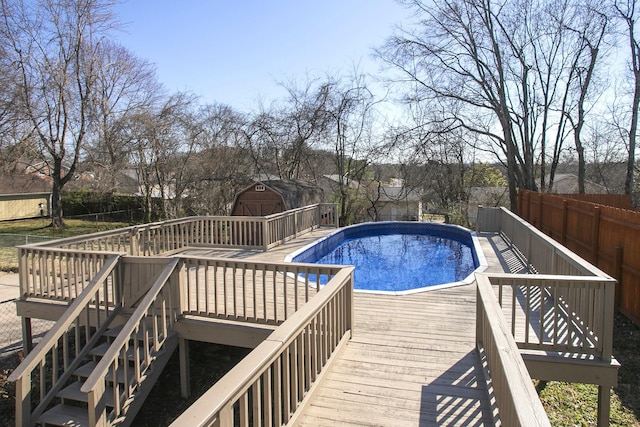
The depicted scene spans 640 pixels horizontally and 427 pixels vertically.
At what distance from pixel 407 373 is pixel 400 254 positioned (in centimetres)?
901

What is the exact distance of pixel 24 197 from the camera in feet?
85.8

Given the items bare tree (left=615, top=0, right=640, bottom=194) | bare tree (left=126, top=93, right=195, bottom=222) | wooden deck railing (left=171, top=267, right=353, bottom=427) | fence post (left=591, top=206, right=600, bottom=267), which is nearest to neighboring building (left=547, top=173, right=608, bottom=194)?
bare tree (left=615, top=0, right=640, bottom=194)

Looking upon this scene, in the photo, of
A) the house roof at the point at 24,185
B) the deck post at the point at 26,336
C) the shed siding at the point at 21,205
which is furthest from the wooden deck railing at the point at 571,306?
the shed siding at the point at 21,205

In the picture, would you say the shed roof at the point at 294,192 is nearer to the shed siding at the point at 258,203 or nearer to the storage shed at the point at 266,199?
the storage shed at the point at 266,199

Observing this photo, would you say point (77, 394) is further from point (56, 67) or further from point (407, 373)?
point (56, 67)

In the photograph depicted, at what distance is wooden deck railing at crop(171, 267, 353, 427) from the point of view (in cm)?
170

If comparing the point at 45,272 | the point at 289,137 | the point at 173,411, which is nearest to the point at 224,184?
the point at 289,137

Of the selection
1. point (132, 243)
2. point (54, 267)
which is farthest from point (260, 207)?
point (54, 267)

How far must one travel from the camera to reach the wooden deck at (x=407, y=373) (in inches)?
115

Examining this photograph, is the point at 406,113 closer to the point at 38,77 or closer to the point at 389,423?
the point at 38,77

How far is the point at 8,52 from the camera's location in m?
16.9

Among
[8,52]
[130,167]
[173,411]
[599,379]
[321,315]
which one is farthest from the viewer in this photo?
[130,167]

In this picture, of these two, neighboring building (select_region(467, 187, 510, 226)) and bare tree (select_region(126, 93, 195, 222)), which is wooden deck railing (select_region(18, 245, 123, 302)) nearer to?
bare tree (select_region(126, 93, 195, 222))

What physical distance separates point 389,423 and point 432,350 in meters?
1.35
